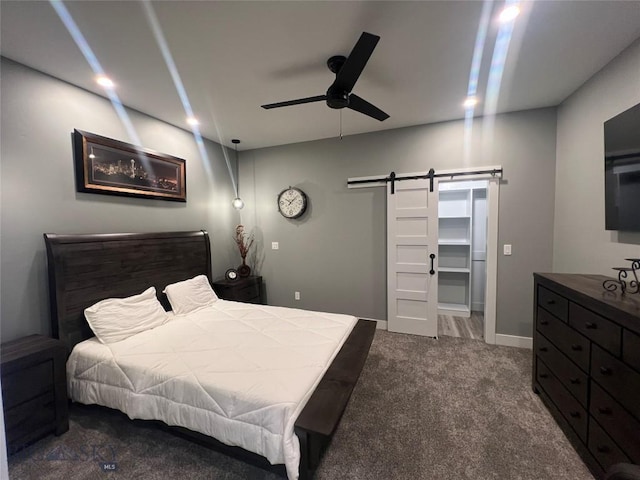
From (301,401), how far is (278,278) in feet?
9.67

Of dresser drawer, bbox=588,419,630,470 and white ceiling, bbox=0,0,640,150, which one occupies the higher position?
white ceiling, bbox=0,0,640,150

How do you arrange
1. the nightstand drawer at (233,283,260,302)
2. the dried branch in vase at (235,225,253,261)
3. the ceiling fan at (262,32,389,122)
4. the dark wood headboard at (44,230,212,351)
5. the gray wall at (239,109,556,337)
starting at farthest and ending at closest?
the dried branch in vase at (235,225,253,261), the nightstand drawer at (233,283,260,302), the gray wall at (239,109,556,337), the dark wood headboard at (44,230,212,351), the ceiling fan at (262,32,389,122)

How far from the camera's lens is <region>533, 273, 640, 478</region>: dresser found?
1.34 metres

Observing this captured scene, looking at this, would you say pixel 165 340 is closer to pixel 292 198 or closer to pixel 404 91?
pixel 292 198

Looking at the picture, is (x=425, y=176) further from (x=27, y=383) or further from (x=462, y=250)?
(x=27, y=383)

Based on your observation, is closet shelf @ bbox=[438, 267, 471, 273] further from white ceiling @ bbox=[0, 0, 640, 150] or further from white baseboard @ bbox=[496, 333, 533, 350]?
white ceiling @ bbox=[0, 0, 640, 150]

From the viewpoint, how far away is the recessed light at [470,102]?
9.14 ft

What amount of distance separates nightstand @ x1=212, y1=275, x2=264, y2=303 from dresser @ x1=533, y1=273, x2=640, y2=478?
3402 millimetres

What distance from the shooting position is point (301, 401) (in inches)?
60.1

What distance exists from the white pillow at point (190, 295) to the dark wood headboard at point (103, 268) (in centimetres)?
15

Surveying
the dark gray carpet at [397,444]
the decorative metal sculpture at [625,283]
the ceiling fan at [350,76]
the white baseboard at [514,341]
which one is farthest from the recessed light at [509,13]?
the white baseboard at [514,341]

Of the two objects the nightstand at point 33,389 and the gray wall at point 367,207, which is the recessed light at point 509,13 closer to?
the gray wall at point 367,207

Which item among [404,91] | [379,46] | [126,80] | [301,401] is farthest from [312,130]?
[301,401]

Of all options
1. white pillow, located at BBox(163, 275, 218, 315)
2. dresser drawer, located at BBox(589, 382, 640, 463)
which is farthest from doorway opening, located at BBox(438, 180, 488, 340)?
white pillow, located at BBox(163, 275, 218, 315)
